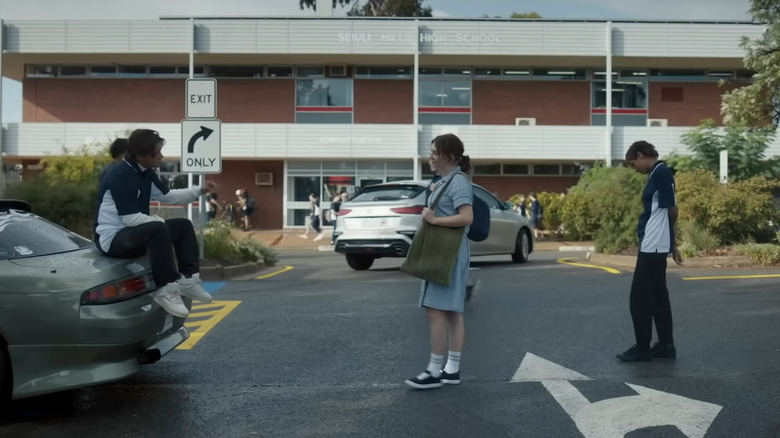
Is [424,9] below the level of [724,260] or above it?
above

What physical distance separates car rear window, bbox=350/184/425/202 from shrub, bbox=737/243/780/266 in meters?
5.87

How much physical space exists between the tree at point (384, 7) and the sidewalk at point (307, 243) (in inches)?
839

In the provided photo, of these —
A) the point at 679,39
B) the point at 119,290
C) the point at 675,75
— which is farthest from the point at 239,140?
the point at 119,290

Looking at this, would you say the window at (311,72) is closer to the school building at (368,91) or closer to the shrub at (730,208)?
the school building at (368,91)

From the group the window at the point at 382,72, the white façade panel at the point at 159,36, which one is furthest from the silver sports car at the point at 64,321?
the window at the point at 382,72

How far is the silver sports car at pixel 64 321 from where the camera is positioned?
16.6ft

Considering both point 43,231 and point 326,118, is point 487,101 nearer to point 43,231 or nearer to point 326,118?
point 326,118

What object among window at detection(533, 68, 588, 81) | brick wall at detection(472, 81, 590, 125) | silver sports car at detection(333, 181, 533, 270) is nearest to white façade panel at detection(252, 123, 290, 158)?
brick wall at detection(472, 81, 590, 125)

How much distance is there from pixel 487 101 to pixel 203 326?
28.5 m

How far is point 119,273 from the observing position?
541cm

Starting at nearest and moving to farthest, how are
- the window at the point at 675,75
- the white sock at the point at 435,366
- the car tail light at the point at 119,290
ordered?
the car tail light at the point at 119,290, the white sock at the point at 435,366, the window at the point at 675,75

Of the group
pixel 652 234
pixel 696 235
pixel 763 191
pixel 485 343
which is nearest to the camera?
pixel 652 234

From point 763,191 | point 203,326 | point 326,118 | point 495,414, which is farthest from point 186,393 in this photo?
point 326,118

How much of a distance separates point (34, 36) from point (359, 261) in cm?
2408
